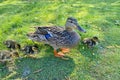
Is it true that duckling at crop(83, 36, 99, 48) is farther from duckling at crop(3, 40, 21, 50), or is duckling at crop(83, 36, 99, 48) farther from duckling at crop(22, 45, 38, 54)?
duckling at crop(3, 40, 21, 50)

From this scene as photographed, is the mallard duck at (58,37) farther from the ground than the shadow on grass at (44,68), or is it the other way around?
the mallard duck at (58,37)

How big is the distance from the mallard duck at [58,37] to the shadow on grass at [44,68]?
23cm

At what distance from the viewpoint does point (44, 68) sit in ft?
19.5

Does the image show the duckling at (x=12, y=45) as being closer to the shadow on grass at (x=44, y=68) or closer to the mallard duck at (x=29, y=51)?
the mallard duck at (x=29, y=51)

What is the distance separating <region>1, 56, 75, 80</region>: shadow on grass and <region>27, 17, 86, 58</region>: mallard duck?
23cm

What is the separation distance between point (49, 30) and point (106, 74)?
4.97 ft

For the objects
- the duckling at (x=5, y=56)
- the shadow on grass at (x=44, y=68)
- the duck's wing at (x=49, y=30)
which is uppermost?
the duck's wing at (x=49, y=30)

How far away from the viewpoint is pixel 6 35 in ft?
23.8

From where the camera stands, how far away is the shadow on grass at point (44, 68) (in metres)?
5.73

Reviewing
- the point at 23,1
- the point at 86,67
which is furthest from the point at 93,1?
the point at 86,67

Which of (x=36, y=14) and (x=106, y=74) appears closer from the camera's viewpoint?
(x=106, y=74)

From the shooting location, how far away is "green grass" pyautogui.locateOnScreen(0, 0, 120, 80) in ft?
19.1

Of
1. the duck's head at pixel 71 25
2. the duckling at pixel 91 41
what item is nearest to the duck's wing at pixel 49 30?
the duck's head at pixel 71 25

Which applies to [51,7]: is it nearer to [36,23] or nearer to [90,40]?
[36,23]
